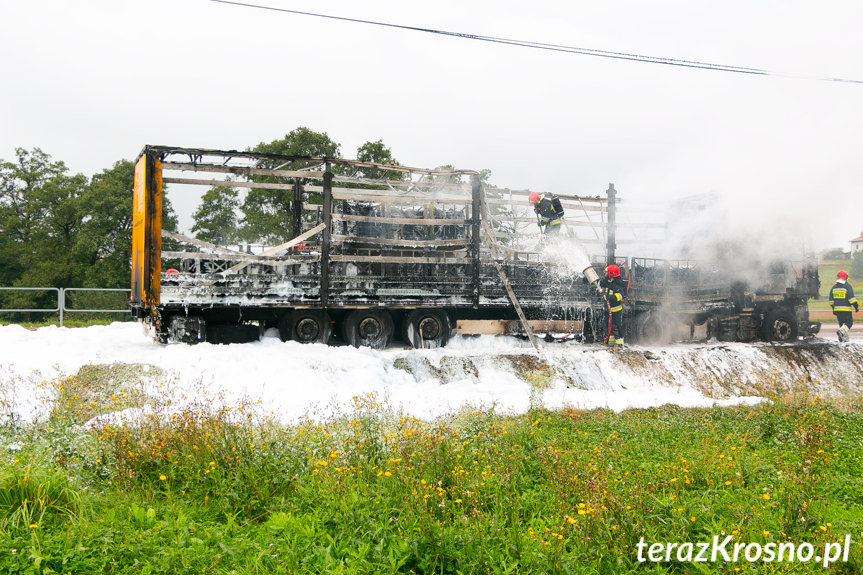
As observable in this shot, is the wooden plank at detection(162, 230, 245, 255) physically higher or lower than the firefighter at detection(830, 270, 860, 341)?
higher

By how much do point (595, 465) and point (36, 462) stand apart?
4651mm

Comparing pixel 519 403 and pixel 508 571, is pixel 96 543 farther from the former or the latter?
pixel 519 403

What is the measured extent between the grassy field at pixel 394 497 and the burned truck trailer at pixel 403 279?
4851 millimetres

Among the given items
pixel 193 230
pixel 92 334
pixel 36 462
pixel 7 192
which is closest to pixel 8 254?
pixel 7 192

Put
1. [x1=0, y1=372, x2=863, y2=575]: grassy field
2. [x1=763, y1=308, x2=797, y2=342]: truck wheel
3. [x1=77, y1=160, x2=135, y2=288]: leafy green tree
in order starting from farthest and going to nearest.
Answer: [x1=77, y1=160, x2=135, y2=288]: leafy green tree, [x1=763, y1=308, x2=797, y2=342]: truck wheel, [x1=0, y1=372, x2=863, y2=575]: grassy field

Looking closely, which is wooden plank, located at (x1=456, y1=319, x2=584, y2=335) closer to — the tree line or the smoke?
the smoke

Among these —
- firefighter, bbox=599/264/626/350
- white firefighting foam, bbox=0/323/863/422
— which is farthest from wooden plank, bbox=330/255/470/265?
firefighter, bbox=599/264/626/350

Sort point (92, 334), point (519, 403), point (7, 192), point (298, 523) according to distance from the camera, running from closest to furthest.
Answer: point (298, 523) → point (519, 403) → point (92, 334) → point (7, 192)

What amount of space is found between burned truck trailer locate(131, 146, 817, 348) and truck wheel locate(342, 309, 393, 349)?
0.02 m

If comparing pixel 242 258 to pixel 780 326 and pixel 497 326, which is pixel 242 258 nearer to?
pixel 497 326

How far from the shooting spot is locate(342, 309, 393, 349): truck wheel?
11.7 m

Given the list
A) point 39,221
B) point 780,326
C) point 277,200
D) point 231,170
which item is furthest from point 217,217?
point 780,326

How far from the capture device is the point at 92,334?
1118 cm

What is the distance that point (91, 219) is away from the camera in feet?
90.1
